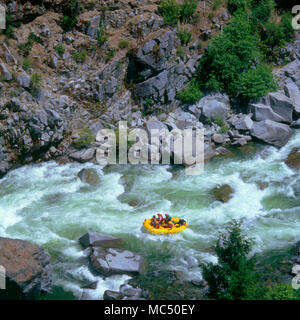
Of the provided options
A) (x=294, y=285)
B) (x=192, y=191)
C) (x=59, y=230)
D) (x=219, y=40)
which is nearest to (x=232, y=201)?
(x=192, y=191)

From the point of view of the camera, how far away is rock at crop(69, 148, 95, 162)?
1650 centimetres

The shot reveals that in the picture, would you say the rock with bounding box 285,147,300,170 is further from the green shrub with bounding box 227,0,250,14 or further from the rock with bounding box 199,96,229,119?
the green shrub with bounding box 227,0,250,14

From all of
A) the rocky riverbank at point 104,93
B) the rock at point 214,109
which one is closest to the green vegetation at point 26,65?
the rocky riverbank at point 104,93

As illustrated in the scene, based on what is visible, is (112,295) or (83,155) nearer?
(112,295)

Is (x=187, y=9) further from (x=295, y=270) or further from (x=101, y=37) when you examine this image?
(x=295, y=270)

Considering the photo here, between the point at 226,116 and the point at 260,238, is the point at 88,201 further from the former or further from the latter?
the point at 226,116

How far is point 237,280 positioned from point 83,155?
9205 millimetres

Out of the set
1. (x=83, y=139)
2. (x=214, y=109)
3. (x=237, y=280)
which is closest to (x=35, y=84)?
(x=83, y=139)

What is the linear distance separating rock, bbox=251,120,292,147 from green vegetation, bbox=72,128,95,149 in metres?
6.61

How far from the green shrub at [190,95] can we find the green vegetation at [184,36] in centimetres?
206

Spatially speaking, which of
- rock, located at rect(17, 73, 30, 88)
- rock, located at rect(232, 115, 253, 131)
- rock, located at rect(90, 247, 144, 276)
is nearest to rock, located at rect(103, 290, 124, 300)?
rock, located at rect(90, 247, 144, 276)

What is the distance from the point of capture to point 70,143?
1678 centimetres

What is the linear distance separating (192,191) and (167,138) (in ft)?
10.9

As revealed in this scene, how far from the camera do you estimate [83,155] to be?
16.5 metres
